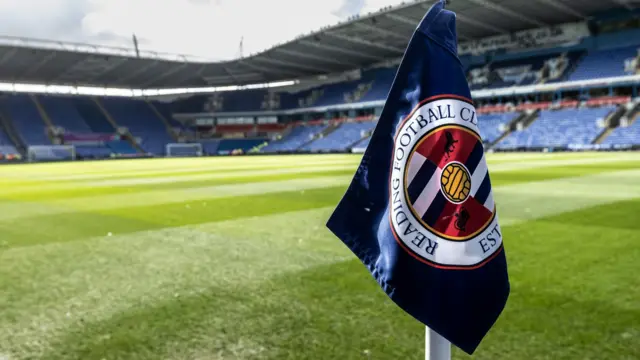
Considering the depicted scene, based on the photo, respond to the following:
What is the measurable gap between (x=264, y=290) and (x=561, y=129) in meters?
42.9

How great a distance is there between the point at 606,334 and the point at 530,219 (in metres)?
4.74

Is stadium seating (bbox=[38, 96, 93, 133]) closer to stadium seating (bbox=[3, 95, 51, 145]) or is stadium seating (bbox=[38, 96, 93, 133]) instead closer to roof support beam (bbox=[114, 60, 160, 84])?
stadium seating (bbox=[3, 95, 51, 145])

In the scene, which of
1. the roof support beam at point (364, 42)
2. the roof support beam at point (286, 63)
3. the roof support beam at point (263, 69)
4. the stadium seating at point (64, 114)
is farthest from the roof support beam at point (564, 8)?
the stadium seating at point (64, 114)

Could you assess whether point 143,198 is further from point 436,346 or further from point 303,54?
point 303,54

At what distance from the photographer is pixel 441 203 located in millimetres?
1809

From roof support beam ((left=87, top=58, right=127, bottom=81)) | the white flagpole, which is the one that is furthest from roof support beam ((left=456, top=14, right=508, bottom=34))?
the white flagpole

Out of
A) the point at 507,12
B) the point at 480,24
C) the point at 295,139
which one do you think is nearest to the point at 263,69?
the point at 295,139

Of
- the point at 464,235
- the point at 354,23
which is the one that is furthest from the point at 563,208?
the point at 354,23

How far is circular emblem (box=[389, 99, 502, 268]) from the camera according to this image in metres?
1.80

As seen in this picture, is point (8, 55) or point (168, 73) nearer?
point (8, 55)

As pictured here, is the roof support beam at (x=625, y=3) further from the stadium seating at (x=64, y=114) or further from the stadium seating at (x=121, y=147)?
the stadium seating at (x=64, y=114)

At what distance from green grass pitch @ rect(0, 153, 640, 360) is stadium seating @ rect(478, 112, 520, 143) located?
38.6m

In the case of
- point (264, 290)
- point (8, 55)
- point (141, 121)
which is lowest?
point (141, 121)

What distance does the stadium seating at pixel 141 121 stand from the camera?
213 ft
